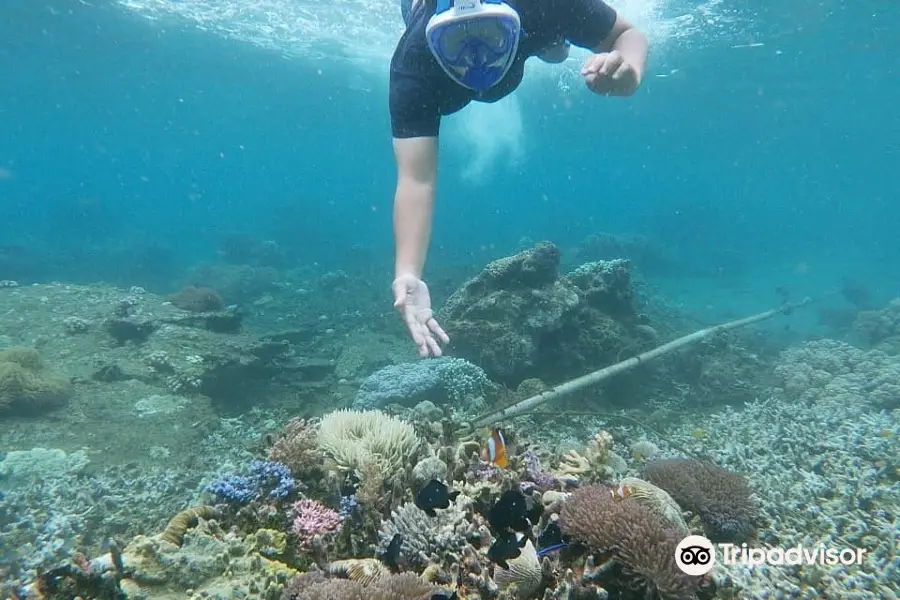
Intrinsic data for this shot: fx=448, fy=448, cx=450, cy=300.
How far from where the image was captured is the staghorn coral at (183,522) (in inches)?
118

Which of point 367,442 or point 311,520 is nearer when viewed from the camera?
point 311,520

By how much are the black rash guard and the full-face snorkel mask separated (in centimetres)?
41

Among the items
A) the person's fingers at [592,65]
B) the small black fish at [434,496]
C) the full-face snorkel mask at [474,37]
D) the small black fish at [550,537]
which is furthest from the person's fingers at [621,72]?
the small black fish at [550,537]

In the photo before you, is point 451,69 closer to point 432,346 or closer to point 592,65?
point 592,65

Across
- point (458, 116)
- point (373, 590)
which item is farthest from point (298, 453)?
point (458, 116)

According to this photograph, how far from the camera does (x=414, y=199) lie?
3.20 metres

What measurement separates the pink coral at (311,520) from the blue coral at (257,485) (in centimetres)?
20

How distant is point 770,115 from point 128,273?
57167mm

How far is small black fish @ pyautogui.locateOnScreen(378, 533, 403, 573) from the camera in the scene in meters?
2.79

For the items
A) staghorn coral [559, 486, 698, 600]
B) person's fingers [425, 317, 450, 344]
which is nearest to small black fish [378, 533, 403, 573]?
staghorn coral [559, 486, 698, 600]

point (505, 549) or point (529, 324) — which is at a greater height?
point (529, 324)

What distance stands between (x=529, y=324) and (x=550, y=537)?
20.3ft

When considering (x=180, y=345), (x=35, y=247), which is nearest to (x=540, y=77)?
(x=180, y=345)

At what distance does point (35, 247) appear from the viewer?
1221 inches
